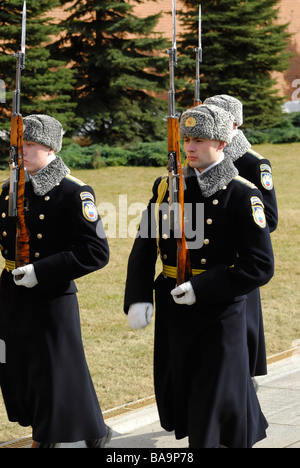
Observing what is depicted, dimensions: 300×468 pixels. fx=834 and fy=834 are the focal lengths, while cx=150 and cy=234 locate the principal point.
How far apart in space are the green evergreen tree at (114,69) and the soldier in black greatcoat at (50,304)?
1575cm

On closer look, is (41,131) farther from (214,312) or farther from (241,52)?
(241,52)

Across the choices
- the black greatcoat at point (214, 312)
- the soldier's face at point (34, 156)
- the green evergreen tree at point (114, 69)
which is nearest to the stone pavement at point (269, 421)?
the black greatcoat at point (214, 312)

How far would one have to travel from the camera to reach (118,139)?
2072 centimetres

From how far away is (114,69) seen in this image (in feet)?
67.2

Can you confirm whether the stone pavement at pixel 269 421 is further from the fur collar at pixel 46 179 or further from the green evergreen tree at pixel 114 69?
the green evergreen tree at pixel 114 69

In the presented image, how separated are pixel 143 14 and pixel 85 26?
7301 millimetres

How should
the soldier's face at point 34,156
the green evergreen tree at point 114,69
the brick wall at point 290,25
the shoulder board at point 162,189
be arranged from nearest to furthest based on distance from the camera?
the shoulder board at point 162,189 < the soldier's face at point 34,156 < the green evergreen tree at point 114,69 < the brick wall at point 290,25

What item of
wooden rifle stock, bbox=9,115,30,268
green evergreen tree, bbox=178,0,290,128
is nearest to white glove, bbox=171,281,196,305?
wooden rifle stock, bbox=9,115,30,268

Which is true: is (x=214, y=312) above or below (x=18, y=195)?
below

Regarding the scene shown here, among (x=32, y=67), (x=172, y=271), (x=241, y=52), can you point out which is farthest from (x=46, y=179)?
(x=241, y=52)

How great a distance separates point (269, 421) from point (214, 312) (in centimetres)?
165

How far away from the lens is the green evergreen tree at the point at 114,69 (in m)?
20.2

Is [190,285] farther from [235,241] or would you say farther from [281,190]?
[281,190]

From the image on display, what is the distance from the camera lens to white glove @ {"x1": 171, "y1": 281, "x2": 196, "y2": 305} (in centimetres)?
398
